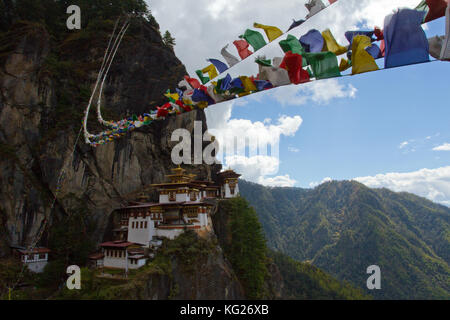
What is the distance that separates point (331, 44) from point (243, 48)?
2035 mm

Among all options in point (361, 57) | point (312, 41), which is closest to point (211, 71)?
point (312, 41)

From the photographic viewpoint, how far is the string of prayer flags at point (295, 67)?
5.30 meters

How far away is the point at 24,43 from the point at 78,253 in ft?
64.0

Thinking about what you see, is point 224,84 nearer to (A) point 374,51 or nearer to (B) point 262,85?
(B) point 262,85

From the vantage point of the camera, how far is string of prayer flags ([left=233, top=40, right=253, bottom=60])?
6.23 meters

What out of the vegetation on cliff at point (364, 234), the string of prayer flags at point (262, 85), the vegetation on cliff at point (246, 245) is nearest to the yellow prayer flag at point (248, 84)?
the string of prayer flags at point (262, 85)

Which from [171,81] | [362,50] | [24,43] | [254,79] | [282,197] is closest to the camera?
[362,50]

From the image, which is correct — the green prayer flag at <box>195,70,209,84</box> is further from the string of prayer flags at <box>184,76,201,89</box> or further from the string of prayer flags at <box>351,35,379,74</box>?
the string of prayer flags at <box>351,35,379,74</box>

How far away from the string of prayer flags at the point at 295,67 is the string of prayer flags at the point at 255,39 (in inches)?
36.9

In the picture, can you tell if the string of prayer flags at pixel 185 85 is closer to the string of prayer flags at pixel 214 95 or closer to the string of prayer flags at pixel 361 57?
the string of prayer flags at pixel 214 95

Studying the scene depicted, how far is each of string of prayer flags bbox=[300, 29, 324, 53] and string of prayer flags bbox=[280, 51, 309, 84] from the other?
1.14ft

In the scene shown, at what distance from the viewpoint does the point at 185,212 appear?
23.3 m
